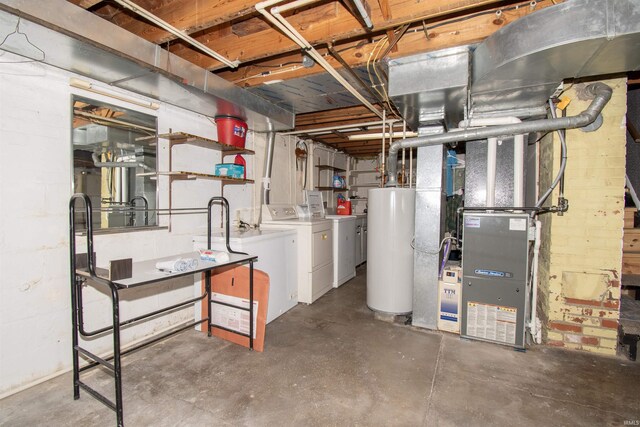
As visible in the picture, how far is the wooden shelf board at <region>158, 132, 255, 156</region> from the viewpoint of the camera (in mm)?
2732

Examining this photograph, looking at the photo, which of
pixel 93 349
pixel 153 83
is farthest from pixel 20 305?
pixel 153 83

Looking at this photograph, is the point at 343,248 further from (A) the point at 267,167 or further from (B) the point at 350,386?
(B) the point at 350,386

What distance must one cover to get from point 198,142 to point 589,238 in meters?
3.67

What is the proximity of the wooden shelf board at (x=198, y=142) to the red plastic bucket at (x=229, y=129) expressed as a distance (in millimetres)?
65

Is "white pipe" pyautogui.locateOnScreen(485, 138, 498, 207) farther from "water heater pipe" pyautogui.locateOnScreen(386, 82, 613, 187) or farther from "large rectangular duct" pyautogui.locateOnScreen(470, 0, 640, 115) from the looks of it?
"large rectangular duct" pyautogui.locateOnScreen(470, 0, 640, 115)

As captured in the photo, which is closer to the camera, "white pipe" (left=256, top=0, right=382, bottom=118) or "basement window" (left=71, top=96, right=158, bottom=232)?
"white pipe" (left=256, top=0, right=382, bottom=118)

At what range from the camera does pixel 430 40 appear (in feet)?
7.26

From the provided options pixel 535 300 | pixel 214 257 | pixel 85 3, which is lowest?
pixel 535 300

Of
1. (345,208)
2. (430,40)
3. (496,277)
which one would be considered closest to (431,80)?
(430,40)

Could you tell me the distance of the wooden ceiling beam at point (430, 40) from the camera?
202cm

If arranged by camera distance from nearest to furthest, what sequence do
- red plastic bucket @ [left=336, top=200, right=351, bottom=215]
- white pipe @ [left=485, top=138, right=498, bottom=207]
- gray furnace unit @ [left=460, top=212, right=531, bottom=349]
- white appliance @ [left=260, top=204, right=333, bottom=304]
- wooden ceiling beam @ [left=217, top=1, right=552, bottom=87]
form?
1. wooden ceiling beam @ [left=217, top=1, right=552, bottom=87]
2. gray furnace unit @ [left=460, top=212, right=531, bottom=349]
3. white pipe @ [left=485, top=138, right=498, bottom=207]
4. white appliance @ [left=260, top=204, right=333, bottom=304]
5. red plastic bucket @ [left=336, top=200, right=351, bottom=215]

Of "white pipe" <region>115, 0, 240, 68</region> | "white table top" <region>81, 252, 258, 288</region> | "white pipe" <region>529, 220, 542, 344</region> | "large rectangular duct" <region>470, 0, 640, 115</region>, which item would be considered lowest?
"white pipe" <region>529, 220, 542, 344</region>

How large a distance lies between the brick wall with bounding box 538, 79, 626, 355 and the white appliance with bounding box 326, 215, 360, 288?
8.01 feet

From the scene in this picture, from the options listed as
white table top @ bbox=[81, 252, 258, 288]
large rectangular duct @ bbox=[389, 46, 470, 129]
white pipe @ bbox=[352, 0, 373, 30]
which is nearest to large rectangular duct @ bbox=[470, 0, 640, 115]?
large rectangular duct @ bbox=[389, 46, 470, 129]
